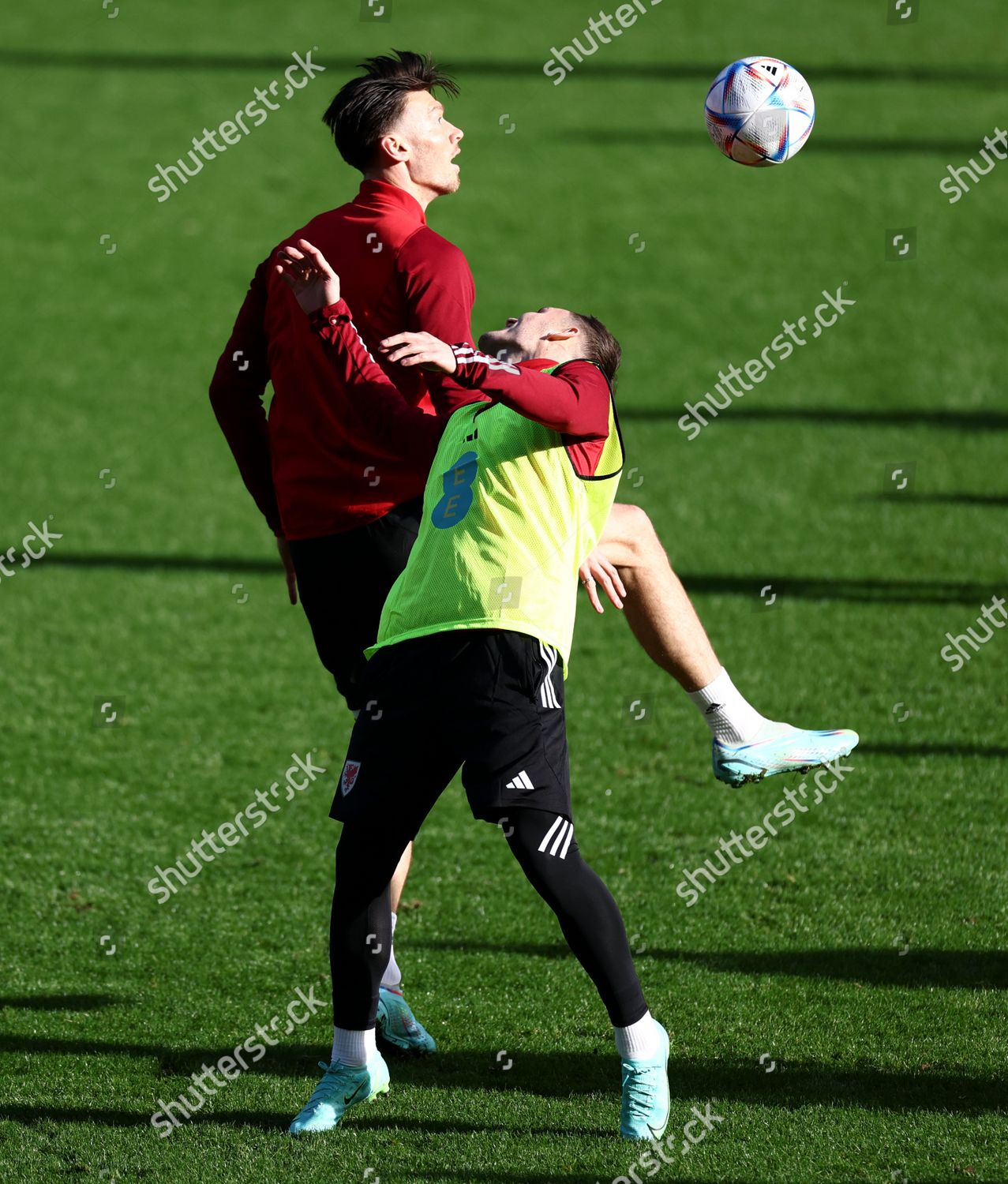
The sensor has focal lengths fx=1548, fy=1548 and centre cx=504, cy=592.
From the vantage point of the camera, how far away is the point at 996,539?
9.12m

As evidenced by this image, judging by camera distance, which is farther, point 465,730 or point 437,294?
point 437,294

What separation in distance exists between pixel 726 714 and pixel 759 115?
84.3 inches

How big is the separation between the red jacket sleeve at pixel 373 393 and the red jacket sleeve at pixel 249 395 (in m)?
0.38

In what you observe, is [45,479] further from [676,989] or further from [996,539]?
[676,989]

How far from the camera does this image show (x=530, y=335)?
3473mm

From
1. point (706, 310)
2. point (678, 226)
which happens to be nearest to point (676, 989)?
point (706, 310)

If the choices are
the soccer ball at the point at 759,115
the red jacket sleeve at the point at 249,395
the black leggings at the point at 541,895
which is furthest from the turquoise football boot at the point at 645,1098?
the soccer ball at the point at 759,115

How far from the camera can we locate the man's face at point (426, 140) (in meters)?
3.84
